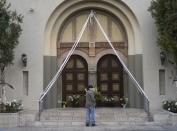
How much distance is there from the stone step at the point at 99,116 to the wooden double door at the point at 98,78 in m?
2.11

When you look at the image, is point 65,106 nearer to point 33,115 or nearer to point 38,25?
point 33,115

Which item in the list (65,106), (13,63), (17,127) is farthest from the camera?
(65,106)

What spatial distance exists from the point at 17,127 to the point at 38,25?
541cm

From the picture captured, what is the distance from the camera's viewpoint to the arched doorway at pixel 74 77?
48.5 feet

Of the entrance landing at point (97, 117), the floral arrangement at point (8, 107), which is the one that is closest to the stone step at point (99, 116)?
the entrance landing at point (97, 117)

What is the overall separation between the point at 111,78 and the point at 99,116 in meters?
3.19

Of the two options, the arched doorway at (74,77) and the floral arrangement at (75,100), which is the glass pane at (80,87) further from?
the floral arrangement at (75,100)

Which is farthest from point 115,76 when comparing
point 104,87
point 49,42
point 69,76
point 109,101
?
point 49,42

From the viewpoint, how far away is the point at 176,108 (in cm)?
1184

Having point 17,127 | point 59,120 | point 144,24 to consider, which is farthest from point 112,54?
point 17,127

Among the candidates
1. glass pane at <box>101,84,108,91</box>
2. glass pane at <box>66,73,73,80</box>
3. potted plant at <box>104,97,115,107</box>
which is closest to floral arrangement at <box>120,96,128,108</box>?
potted plant at <box>104,97,115,107</box>

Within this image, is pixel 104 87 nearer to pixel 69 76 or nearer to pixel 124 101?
pixel 124 101

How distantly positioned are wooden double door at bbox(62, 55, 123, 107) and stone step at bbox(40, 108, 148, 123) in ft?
6.94

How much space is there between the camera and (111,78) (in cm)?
1481
